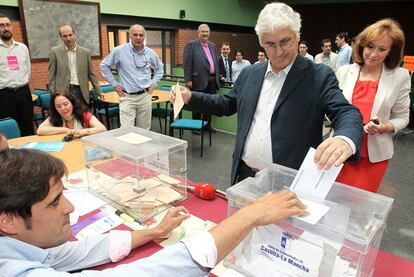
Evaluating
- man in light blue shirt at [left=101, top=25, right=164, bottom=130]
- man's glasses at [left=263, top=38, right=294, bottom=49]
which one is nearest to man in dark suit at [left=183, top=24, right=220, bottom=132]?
man in light blue shirt at [left=101, top=25, right=164, bottom=130]

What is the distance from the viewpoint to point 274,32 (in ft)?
4.40

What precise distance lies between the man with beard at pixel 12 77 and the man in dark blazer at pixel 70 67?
1.19ft

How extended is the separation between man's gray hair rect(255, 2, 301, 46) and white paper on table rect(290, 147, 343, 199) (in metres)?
0.61

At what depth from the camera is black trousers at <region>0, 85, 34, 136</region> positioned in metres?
4.15

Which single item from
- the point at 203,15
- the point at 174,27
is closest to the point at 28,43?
the point at 174,27

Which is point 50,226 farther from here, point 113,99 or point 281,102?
point 113,99

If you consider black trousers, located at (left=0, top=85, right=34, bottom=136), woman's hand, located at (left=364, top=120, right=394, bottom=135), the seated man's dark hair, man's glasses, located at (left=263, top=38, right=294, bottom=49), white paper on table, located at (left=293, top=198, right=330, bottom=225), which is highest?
man's glasses, located at (left=263, top=38, right=294, bottom=49)

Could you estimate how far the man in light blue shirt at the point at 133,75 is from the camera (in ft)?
13.7

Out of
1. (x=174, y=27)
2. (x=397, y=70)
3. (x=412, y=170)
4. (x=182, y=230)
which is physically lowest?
(x=412, y=170)

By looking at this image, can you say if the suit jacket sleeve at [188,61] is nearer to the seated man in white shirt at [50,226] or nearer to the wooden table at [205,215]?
the wooden table at [205,215]

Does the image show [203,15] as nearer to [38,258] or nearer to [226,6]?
[226,6]

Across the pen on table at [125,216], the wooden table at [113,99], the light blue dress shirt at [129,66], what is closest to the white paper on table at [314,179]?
the pen on table at [125,216]

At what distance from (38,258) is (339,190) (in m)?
0.99

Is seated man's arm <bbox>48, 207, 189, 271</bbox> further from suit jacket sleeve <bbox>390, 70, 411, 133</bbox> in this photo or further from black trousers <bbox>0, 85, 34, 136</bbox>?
black trousers <bbox>0, 85, 34, 136</bbox>
